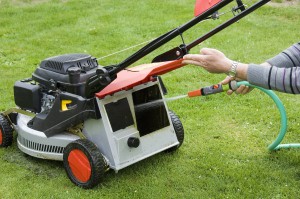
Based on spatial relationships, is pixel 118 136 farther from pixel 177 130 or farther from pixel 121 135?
pixel 177 130

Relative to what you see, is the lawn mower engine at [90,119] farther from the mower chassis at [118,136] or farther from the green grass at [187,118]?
the green grass at [187,118]

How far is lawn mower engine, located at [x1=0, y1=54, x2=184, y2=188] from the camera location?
7.85ft

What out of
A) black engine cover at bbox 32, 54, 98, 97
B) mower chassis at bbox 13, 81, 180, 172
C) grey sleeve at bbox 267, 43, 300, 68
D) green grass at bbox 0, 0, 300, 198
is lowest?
green grass at bbox 0, 0, 300, 198

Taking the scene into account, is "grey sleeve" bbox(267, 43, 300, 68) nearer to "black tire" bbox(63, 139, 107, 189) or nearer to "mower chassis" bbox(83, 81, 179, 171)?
"mower chassis" bbox(83, 81, 179, 171)

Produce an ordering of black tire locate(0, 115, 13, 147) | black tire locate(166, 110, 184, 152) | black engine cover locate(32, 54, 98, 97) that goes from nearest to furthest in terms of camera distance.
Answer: black engine cover locate(32, 54, 98, 97), black tire locate(166, 110, 184, 152), black tire locate(0, 115, 13, 147)

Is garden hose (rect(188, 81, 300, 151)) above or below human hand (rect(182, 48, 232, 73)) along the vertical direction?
below

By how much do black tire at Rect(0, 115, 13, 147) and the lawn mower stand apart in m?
0.19

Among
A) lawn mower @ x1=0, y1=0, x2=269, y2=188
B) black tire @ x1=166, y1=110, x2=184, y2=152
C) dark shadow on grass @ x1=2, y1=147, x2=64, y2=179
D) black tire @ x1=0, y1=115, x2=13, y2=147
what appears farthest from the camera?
black tire @ x1=0, y1=115, x2=13, y2=147

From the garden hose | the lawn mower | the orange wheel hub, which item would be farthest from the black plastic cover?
the garden hose

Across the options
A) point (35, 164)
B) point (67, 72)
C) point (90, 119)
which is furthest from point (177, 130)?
point (35, 164)

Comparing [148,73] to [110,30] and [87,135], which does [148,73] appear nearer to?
[87,135]

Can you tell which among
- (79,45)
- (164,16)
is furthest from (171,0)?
(79,45)

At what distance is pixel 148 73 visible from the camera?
223cm

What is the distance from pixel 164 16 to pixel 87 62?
3511mm
